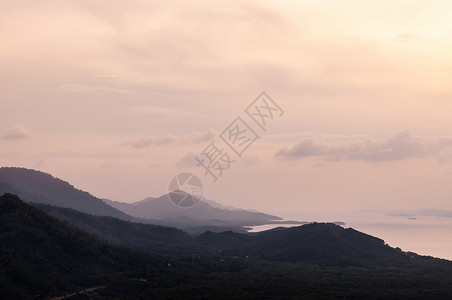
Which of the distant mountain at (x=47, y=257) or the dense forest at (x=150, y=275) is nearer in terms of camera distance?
the dense forest at (x=150, y=275)

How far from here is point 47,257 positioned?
119 metres

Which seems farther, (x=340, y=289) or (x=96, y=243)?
(x=96, y=243)

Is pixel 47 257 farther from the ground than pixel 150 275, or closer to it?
farther from the ground

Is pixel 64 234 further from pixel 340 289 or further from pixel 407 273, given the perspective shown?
pixel 407 273

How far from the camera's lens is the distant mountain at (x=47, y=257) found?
9912cm

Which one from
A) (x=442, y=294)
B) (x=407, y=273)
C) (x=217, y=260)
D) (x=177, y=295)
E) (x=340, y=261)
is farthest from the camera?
(x=340, y=261)

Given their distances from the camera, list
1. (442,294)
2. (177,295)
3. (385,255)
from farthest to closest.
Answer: (385,255), (442,294), (177,295)

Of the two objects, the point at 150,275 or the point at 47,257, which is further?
the point at 47,257

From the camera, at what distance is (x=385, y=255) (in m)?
193

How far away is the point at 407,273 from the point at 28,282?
98035mm

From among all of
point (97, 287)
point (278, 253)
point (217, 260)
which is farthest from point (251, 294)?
point (278, 253)

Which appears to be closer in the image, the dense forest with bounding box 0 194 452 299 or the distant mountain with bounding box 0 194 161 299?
the dense forest with bounding box 0 194 452 299

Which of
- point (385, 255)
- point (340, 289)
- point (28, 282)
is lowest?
point (28, 282)

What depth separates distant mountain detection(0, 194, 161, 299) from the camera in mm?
99125
